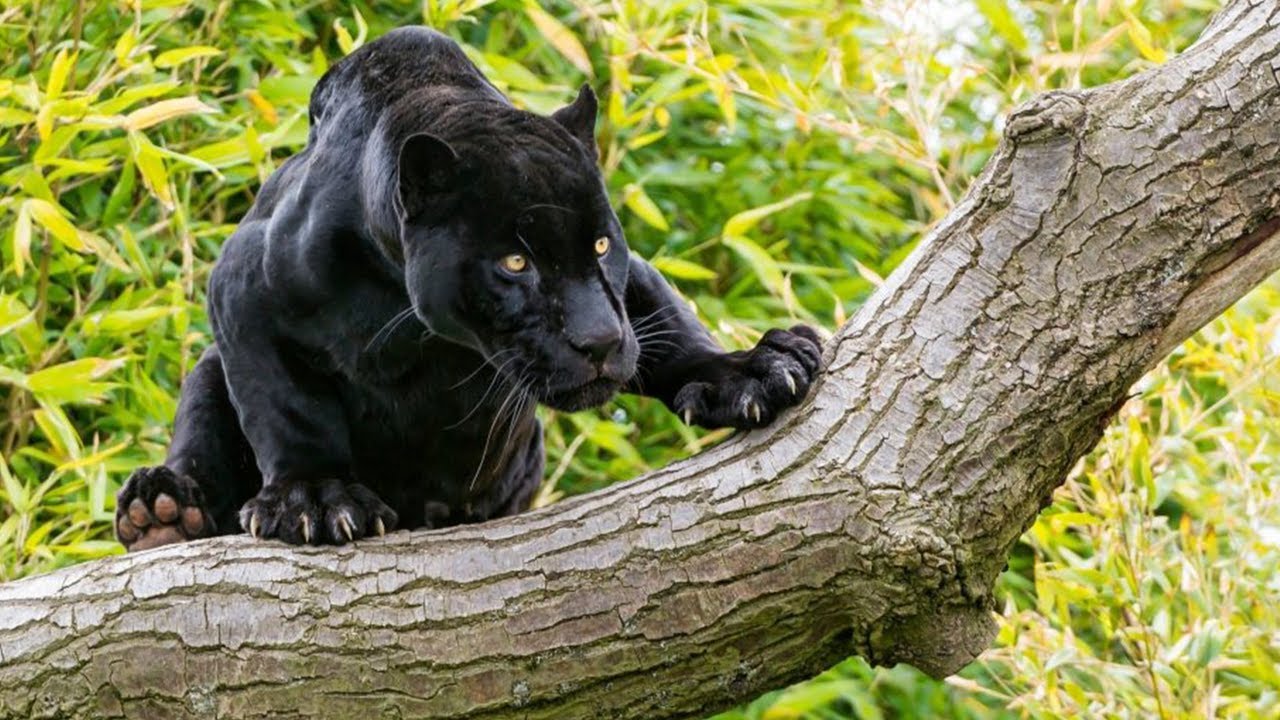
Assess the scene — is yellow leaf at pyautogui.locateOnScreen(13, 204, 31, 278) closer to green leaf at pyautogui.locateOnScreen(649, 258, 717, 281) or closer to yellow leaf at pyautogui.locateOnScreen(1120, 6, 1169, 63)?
green leaf at pyautogui.locateOnScreen(649, 258, 717, 281)

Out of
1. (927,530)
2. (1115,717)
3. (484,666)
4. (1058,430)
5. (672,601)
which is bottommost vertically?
(1115,717)

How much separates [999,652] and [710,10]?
2.11 m

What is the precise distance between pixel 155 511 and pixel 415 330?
0.68 meters

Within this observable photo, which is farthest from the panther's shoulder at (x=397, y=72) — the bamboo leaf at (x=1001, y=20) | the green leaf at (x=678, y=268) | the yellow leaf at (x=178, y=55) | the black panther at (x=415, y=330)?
the bamboo leaf at (x=1001, y=20)

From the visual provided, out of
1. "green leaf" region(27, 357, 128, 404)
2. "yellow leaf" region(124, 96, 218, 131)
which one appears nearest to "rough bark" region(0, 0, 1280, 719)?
"green leaf" region(27, 357, 128, 404)

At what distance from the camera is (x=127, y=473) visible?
184 inches

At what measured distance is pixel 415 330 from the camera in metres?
3.46

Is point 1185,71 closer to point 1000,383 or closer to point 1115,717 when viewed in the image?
point 1000,383

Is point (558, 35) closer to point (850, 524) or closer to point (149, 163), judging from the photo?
point (149, 163)

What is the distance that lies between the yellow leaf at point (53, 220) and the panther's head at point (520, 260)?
1.14 meters

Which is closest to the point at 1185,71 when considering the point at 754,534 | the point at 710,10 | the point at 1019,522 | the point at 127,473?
the point at 1019,522

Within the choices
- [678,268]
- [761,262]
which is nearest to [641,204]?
[678,268]

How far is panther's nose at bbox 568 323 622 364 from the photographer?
311cm

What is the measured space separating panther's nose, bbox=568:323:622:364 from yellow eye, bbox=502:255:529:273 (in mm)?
154
